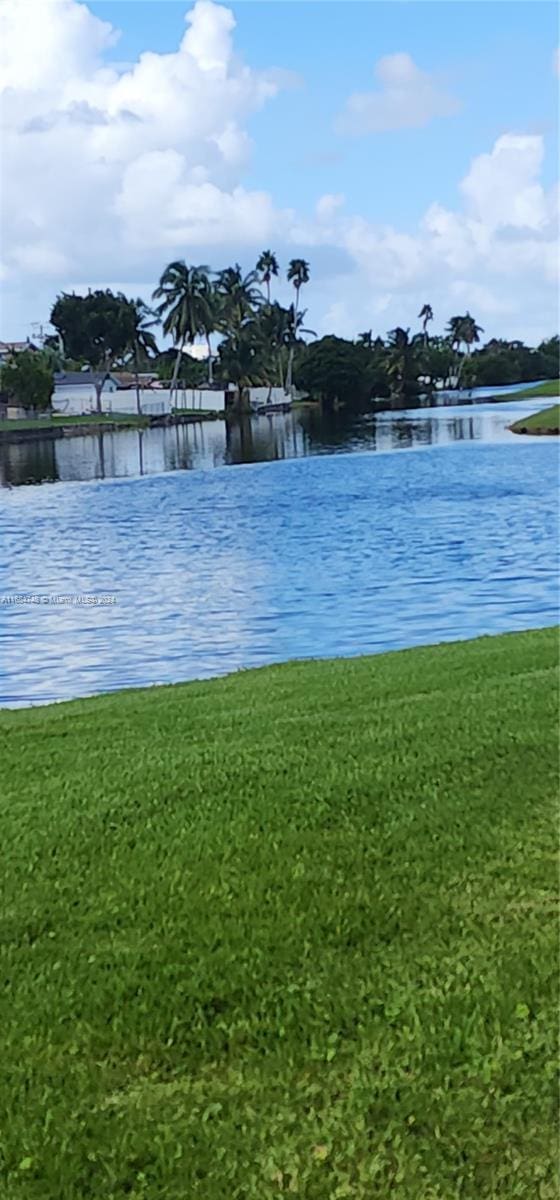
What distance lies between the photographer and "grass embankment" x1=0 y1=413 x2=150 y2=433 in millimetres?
72125

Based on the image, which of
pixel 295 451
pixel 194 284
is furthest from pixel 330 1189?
pixel 194 284

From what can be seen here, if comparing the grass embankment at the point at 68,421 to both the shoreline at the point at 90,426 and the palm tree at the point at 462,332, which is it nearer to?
the shoreline at the point at 90,426

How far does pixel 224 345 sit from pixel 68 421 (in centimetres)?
2014

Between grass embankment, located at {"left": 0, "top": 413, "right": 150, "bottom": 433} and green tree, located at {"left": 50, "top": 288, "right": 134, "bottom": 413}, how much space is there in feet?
12.8

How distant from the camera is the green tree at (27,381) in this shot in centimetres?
7738

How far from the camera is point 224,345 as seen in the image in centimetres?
9600

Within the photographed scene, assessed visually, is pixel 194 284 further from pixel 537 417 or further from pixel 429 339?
pixel 429 339

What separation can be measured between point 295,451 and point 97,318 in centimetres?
4923

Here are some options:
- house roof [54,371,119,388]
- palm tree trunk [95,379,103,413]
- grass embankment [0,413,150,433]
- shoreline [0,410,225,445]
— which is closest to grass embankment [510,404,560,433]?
shoreline [0,410,225,445]

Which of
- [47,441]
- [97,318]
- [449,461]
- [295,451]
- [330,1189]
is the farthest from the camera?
[97,318]

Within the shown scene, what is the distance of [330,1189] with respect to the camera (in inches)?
97.7

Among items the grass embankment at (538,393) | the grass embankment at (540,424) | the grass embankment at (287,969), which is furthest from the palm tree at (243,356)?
the grass embankment at (287,969)

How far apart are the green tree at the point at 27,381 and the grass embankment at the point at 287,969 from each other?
74524 millimetres

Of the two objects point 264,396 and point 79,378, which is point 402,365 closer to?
point 264,396
